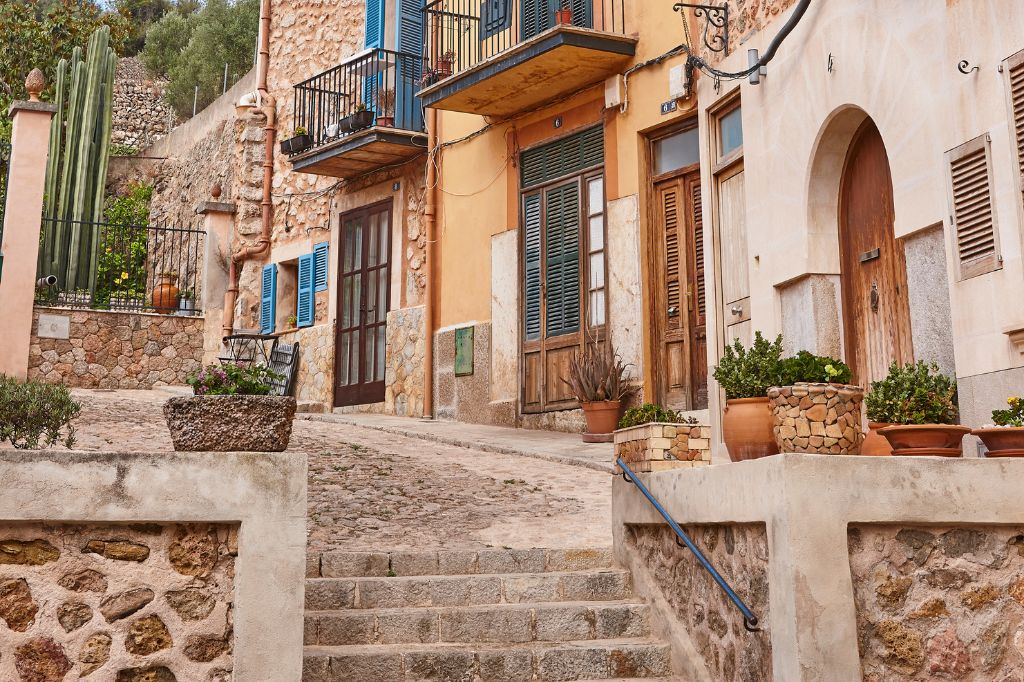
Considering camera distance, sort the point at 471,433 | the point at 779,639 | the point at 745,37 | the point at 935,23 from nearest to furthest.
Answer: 1. the point at 779,639
2. the point at 935,23
3. the point at 745,37
4. the point at 471,433

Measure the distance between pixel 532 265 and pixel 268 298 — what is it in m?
5.86

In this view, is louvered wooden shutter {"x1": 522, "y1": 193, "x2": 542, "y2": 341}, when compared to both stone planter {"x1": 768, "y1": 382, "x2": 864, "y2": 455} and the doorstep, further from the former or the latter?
stone planter {"x1": 768, "y1": 382, "x2": 864, "y2": 455}

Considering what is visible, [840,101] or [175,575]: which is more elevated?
[840,101]

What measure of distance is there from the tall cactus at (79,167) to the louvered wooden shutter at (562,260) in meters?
8.46

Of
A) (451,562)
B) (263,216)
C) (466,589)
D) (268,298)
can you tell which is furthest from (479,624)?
(263,216)

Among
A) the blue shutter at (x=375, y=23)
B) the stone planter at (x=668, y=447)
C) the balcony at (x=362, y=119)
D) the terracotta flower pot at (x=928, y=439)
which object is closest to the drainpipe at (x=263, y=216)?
the balcony at (x=362, y=119)

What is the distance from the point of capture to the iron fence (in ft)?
55.4

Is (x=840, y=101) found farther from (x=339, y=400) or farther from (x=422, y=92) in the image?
(x=339, y=400)

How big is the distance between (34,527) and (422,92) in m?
9.97

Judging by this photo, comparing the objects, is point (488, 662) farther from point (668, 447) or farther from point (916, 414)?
point (916, 414)

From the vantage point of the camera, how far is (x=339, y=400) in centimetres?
1596

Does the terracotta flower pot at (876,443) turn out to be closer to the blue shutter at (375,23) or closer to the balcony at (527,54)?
the balcony at (527,54)

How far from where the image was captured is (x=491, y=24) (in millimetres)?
13766

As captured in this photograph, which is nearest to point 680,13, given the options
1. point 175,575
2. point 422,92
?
point 422,92
